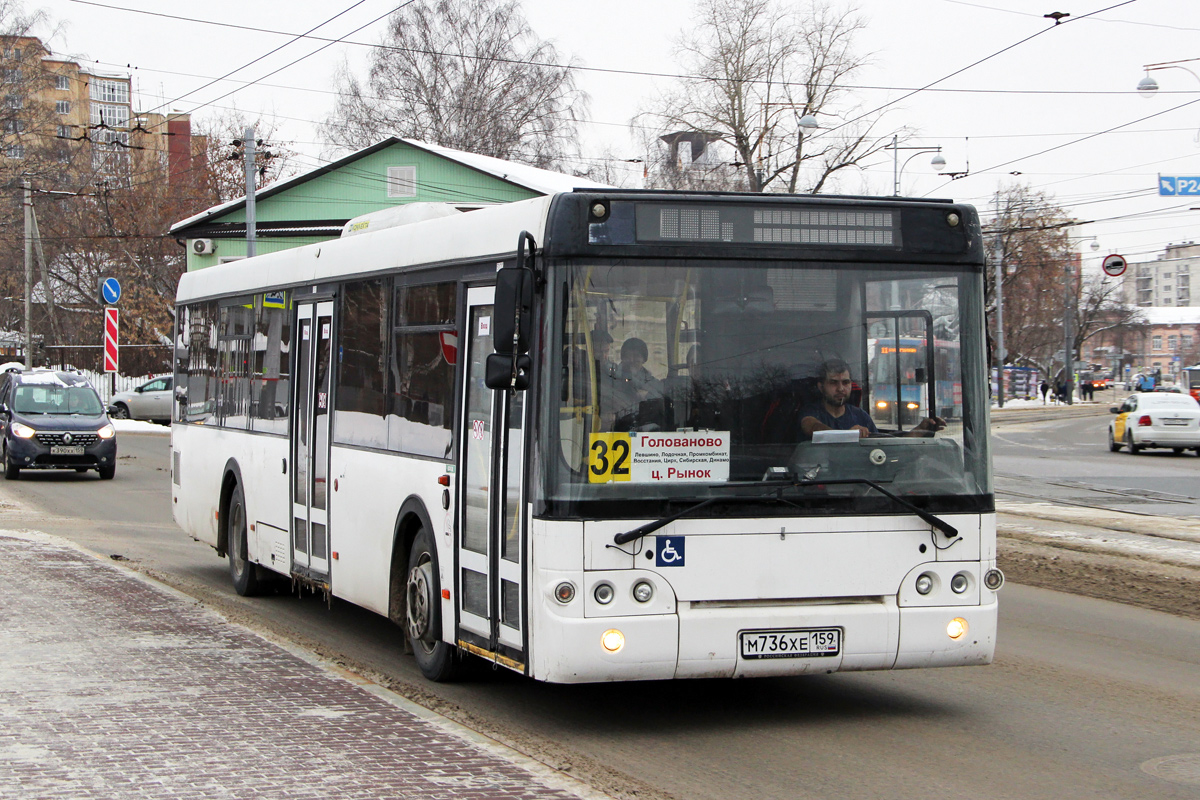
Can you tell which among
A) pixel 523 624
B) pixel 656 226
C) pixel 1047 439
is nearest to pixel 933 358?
pixel 656 226

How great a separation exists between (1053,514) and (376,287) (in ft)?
37.4

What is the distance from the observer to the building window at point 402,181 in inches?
1934

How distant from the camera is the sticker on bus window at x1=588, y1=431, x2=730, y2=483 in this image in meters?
6.52

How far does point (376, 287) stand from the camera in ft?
29.6

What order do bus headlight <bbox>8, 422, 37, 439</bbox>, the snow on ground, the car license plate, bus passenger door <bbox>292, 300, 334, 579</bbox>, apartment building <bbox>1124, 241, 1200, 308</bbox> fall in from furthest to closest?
apartment building <bbox>1124, 241, 1200, 308</bbox> → the snow on ground → bus headlight <bbox>8, 422, 37, 439</bbox> → bus passenger door <bbox>292, 300, 334, 579</bbox> → the car license plate

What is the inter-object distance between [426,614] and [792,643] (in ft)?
7.54

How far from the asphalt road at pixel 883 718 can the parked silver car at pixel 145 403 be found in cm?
3884

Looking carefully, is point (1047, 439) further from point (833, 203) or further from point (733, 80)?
point (833, 203)

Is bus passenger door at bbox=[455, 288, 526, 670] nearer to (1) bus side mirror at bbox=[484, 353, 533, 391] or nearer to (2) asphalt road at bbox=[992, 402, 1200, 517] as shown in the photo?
(1) bus side mirror at bbox=[484, 353, 533, 391]

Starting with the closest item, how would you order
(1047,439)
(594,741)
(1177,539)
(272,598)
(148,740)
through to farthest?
(148,740) < (594,741) < (272,598) < (1177,539) < (1047,439)

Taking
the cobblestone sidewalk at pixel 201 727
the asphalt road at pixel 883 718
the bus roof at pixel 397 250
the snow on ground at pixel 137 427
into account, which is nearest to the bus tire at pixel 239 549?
the asphalt road at pixel 883 718

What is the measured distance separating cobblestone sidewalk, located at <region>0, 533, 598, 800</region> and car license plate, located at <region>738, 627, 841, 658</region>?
1.36 metres

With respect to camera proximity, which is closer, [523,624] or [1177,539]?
[523,624]

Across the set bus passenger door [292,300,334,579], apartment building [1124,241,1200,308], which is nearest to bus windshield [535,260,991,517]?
bus passenger door [292,300,334,579]
